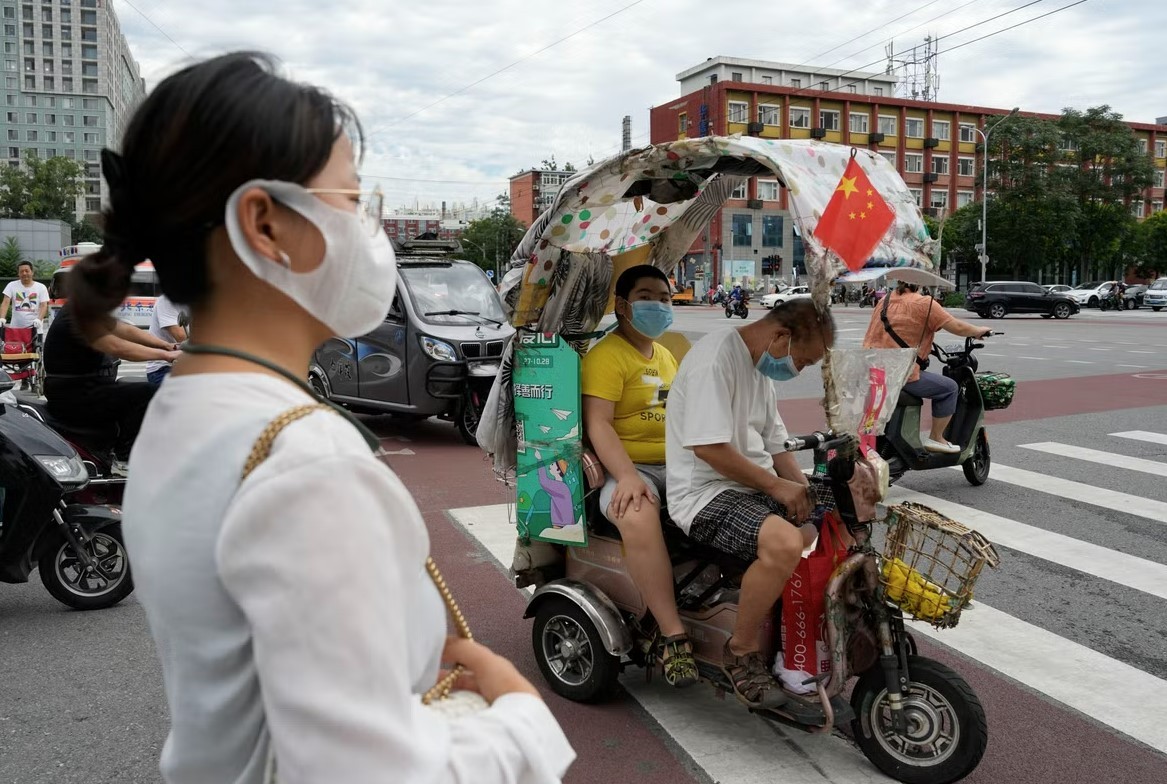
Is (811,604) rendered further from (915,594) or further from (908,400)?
(908,400)

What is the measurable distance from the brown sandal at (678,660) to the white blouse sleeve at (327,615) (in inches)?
114

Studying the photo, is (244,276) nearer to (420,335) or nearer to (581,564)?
(581,564)

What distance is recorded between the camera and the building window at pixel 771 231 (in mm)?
69375

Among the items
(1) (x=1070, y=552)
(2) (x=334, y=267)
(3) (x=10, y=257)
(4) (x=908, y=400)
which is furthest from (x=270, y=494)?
(3) (x=10, y=257)

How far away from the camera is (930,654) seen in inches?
185

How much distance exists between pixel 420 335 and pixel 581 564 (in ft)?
21.6

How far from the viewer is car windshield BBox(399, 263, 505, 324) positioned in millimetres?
10953

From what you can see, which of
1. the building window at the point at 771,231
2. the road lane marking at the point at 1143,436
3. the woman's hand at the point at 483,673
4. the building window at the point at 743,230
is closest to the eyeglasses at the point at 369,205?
the woman's hand at the point at 483,673

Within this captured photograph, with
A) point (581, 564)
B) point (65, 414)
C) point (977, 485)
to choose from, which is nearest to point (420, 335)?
point (65, 414)

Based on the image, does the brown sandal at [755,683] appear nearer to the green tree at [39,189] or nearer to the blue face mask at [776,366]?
the blue face mask at [776,366]

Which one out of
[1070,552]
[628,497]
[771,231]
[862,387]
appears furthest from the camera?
[771,231]

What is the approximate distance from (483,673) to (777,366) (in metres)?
2.74

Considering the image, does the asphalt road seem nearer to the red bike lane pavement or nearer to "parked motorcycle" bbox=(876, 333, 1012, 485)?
the red bike lane pavement

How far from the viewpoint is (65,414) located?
5867 millimetres
